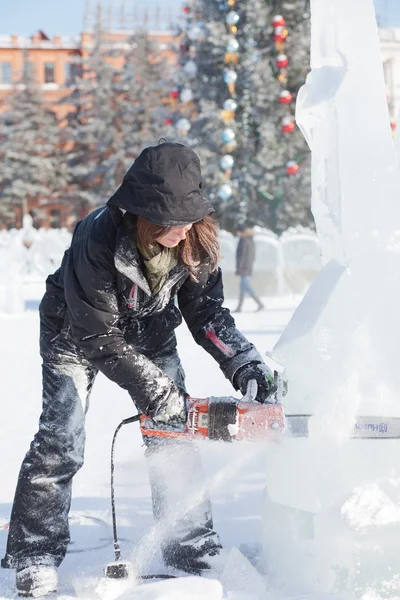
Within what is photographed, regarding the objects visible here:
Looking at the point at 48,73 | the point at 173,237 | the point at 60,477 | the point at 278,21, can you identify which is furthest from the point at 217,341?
the point at 48,73

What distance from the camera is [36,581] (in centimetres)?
237

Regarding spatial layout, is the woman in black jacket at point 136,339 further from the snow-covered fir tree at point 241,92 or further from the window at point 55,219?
the window at point 55,219

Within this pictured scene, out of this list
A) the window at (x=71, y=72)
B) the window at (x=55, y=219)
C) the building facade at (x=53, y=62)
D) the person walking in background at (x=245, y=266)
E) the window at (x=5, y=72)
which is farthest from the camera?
the window at (x=5, y=72)

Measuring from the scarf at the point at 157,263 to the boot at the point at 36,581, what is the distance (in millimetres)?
999

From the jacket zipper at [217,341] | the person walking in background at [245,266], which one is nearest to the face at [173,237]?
the jacket zipper at [217,341]

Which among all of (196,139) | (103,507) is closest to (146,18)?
(196,139)

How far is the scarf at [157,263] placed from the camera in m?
2.36

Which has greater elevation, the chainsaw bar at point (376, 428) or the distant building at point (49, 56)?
the distant building at point (49, 56)

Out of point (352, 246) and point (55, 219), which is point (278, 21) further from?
point (55, 219)

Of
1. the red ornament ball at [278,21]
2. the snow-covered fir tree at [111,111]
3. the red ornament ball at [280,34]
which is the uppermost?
the snow-covered fir tree at [111,111]

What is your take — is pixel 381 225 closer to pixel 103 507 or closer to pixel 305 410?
pixel 305 410

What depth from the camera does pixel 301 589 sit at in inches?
88.9

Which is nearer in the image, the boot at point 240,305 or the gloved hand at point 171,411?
the gloved hand at point 171,411

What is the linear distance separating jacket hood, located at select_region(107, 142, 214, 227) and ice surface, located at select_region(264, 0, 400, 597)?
19.1 inches
